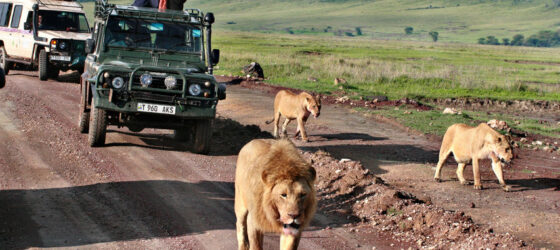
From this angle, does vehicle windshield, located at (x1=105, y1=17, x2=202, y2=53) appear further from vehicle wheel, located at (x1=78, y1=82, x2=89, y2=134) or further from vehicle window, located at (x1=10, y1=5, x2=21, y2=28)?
vehicle window, located at (x1=10, y1=5, x2=21, y2=28)

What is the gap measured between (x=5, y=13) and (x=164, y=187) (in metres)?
15.2

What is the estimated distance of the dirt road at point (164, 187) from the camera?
7.34 metres

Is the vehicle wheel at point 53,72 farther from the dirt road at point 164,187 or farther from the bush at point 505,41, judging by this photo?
the bush at point 505,41

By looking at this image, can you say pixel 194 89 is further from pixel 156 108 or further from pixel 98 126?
pixel 98 126

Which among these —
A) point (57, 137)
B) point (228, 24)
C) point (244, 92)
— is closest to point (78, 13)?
point (244, 92)

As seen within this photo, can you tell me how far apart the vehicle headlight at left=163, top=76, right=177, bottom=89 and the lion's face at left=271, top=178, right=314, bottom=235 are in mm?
6155

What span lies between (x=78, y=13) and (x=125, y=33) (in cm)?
998

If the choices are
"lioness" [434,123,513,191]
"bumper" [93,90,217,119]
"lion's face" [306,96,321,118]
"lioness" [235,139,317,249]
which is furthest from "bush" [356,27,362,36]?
"lioness" [235,139,317,249]

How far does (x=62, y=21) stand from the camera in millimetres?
21344

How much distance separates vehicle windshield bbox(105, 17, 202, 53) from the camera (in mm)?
12117

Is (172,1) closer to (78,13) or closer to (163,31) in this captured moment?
(163,31)

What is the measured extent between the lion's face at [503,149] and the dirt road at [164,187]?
541mm

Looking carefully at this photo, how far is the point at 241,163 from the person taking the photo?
20.5 ft

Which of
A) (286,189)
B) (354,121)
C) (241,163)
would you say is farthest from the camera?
(354,121)
